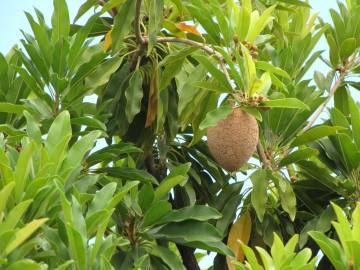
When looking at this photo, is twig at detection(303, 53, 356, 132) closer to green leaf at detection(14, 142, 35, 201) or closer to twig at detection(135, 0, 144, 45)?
twig at detection(135, 0, 144, 45)

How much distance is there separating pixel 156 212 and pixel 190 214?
107mm

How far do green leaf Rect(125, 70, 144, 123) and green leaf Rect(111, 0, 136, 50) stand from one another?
22 centimetres

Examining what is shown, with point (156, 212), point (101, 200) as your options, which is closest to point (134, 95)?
point (156, 212)

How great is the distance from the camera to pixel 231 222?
3.38 meters

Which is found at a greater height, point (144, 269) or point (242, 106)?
point (242, 106)

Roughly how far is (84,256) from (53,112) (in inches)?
41.4

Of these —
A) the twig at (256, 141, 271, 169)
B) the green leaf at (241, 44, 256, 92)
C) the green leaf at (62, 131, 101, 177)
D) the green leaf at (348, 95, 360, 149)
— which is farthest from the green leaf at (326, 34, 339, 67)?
the green leaf at (62, 131, 101, 177)

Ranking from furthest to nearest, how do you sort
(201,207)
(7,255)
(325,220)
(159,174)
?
1. (159,174)
2. (325,220)
3. (201,207)
4. (7,255)

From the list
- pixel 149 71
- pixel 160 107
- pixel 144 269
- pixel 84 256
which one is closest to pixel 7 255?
pixel 84 256

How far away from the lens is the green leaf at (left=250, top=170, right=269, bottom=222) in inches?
122

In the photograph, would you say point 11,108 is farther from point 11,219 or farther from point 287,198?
point 11,219

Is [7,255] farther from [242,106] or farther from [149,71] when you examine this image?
[149,71]

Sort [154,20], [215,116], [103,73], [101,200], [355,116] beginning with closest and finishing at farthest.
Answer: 1. [101,200]
2. [215,116]
3. [154,20]
4. [103,73]
5. [355,116]

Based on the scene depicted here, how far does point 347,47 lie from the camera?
3596 mm
